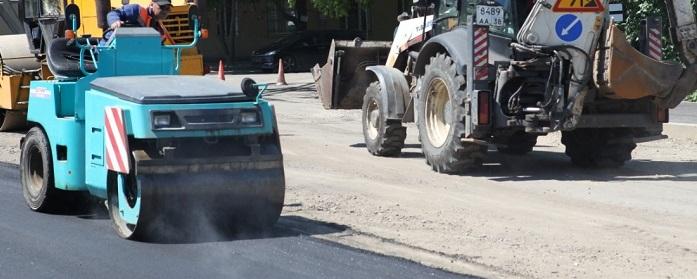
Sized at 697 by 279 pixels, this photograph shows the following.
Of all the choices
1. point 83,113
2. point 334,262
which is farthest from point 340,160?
point 334,262

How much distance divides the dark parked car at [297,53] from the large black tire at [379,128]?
21.6 meters

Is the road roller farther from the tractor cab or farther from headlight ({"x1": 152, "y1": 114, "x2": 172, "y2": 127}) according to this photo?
A: the tractor cab

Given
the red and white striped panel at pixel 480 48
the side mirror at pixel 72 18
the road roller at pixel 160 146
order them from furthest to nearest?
1. the red and white striped panel at pixel 480 48
2. the side mirror at pixel 72 18
3. the road roller at pixel 160 146

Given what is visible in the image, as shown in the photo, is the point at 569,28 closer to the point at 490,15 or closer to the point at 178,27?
the point at 490,15

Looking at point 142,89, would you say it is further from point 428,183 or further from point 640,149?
point 640,149

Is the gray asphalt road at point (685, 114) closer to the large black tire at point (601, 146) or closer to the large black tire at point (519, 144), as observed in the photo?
the large black tire at point (519, 144)

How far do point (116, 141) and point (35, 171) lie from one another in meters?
2.22

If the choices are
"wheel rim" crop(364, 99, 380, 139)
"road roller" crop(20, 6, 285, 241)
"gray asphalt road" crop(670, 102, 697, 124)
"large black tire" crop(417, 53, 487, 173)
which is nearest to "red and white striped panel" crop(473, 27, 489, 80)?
"large black tire" crop(417, 53, 487, 173)

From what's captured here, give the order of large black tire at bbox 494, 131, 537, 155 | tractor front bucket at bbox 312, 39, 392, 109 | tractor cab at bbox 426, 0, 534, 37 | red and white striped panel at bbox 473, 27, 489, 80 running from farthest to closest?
tractor front bucket at bbox 312, 39, 392, 109, large black tire at bbox 494, 131, 537, 155, tractor cab at bbox 426, 0, 534, 37, red and white striped panel at bbox 473, 27, 489, 80

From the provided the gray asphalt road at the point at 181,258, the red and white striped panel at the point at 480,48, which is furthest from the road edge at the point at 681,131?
the gray asphalt road at the point at 181,258

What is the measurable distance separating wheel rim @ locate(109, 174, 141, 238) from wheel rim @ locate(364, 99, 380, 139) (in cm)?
633

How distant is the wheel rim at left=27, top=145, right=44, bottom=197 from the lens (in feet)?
33.1

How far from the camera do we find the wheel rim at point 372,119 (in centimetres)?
1466

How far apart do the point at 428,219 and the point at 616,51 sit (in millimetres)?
3241
